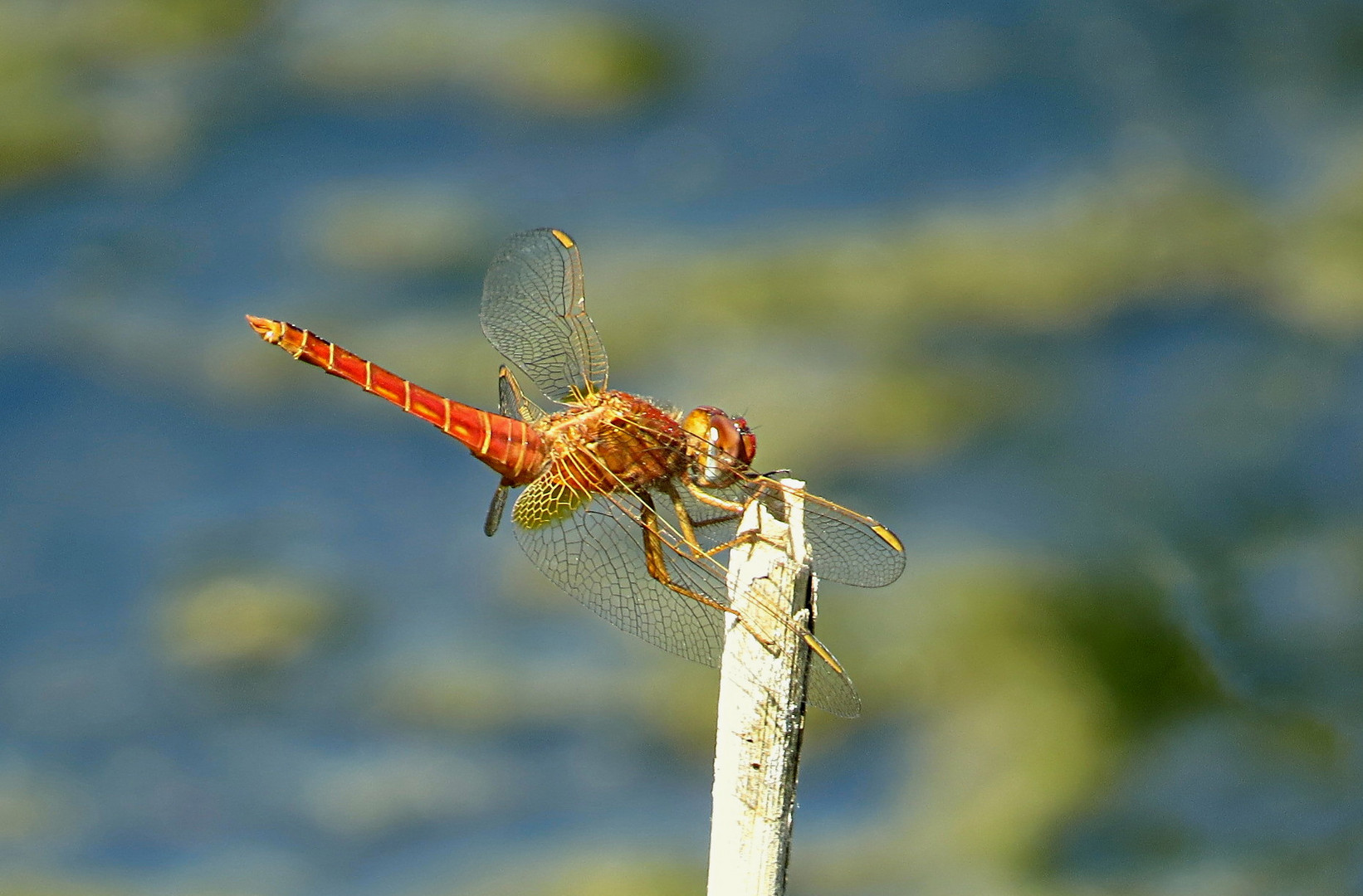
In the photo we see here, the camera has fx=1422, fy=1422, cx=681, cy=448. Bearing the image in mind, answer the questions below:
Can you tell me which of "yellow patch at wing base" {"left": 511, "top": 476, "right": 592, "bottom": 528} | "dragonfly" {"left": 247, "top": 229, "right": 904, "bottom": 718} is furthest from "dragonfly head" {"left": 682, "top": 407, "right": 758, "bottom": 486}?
"yellow patch at wing base" {"left": 511, "top": 476, "right": 592, "bottom": 528}

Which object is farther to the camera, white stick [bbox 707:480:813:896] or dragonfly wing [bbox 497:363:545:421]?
dragonfly wing [bbox 497:363:545:421]

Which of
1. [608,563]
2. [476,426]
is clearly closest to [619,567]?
[608,563]

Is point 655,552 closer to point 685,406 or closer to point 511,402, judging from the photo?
point 511,402

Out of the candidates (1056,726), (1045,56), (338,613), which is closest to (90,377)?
(338,613)

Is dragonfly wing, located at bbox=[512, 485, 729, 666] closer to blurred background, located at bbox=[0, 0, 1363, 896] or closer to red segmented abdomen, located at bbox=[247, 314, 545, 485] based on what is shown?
red segmented abdomen, located at bbox=[247, 314, 545, 485]

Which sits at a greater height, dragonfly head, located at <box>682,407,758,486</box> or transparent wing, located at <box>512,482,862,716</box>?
dragonfly head, located at <box>682,407,758,486</box>

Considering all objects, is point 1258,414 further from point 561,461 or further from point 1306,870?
point 561,461
